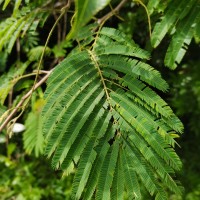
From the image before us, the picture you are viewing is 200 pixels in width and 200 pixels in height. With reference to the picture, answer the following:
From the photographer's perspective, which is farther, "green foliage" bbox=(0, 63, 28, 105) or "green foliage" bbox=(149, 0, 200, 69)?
"green foliage" bbox=(0, 63, 28, 105)

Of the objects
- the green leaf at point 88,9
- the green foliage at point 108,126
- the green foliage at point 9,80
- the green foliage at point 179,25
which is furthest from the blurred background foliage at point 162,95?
the green leaf at point 88,9

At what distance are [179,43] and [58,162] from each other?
2.19 ft

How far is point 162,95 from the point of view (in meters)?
2.79

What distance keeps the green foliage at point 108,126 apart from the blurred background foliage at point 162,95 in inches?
34.1

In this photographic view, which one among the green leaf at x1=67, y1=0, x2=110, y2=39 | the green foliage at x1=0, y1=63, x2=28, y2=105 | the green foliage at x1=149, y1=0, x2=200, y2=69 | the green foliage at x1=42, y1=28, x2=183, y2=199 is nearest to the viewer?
the green leaf at x1=67, y1=0, x2=110, y2=39

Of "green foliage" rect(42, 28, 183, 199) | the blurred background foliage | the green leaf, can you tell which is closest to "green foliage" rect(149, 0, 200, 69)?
"green foliage" rect(42, 28, 183, 199)

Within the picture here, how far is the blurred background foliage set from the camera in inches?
98.6

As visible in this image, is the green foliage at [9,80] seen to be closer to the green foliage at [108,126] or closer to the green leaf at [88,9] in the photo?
the green foliage at [108,126]

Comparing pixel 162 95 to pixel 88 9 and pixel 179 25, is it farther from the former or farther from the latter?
pixel 88 9

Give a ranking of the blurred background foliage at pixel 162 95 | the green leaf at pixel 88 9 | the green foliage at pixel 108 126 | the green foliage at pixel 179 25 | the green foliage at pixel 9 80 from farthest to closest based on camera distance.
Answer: the blurred background foliage at pixel 162 95, the green foliage at pixel 9 80, the green foliage at pixel 179 25, the green foliage at pixel 108 126, the green leaf at pixel 88 9

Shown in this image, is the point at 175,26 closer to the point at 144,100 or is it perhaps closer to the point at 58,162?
the point at 144,100

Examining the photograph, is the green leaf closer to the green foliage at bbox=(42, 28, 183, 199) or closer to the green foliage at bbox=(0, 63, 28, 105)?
the green foliage at bbox=(42, 28, 183, 199)

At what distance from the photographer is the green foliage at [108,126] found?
133cm

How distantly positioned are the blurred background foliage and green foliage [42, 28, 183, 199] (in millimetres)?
867
